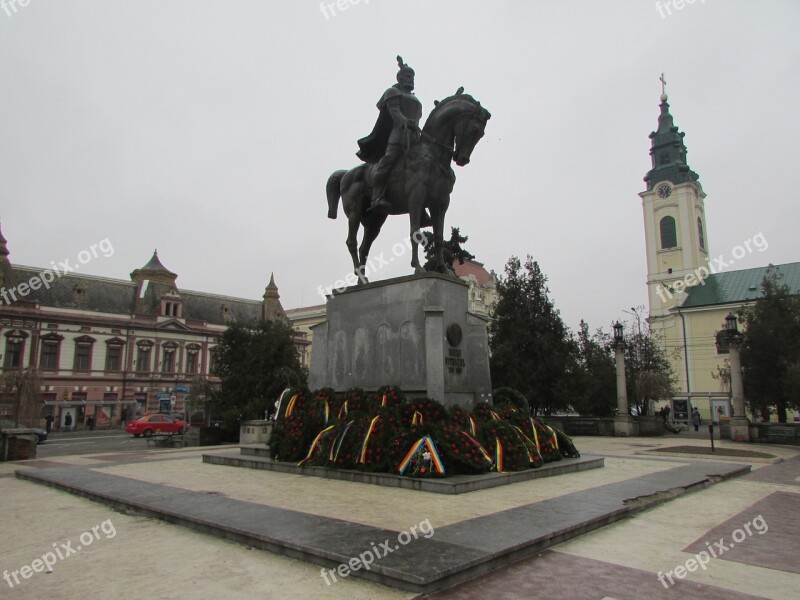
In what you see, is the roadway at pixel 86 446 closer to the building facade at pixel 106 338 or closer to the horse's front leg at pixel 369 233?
the building facade at pixel 106 338

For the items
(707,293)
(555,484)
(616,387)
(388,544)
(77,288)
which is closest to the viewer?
(388,544)

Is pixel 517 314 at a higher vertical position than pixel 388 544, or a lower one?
higher

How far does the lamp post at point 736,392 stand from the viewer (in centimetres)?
2481

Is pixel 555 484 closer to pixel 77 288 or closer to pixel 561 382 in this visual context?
pixel 561 382

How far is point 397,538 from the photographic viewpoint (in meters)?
5.25

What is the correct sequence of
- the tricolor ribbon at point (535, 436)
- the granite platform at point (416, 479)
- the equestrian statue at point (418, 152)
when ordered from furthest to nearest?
the equestrian statue at point (418, 152)
the tricolor ribbon at point (535, 436)
the granite platform at point (416, 479)

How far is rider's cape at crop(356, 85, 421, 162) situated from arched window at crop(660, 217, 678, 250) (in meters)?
64.9

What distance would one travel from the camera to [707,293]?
60.2 meters

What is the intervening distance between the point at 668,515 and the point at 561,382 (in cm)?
2346

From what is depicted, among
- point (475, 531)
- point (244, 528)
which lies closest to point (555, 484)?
point (475, 531)

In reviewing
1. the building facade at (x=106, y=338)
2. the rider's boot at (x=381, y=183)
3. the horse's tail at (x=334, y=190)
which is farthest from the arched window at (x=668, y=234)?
the rider's boot at (x=381, y=183)

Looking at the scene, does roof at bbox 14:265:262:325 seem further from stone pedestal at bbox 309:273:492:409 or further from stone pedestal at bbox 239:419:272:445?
stone pedestal at bbox 309:273:492:409

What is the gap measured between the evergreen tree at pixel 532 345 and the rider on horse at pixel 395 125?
66.4 ft

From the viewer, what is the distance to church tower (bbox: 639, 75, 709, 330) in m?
65.9
